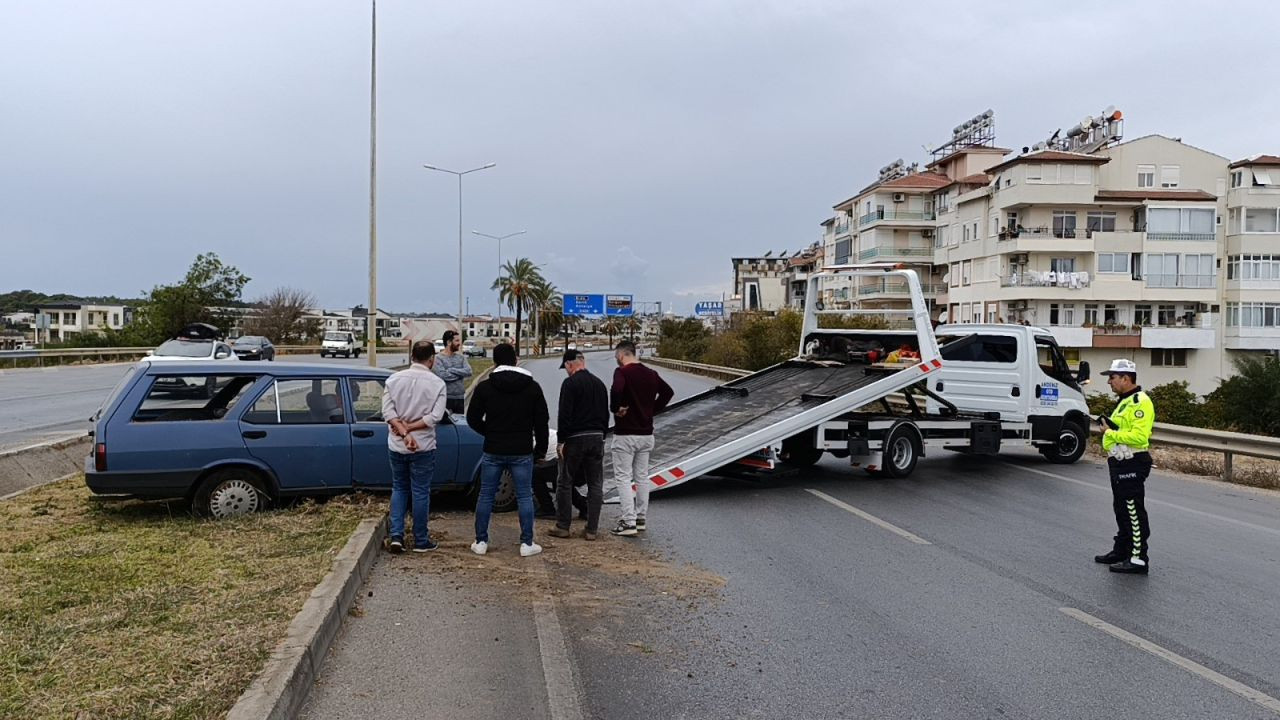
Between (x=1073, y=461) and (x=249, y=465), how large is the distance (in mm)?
12432

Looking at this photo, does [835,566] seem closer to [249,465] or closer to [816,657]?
[816,657]

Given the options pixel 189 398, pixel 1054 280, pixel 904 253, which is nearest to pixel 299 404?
pixel 189 398

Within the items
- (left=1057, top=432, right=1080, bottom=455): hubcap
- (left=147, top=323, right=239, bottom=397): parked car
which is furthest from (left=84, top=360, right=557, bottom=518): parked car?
(left=147, top=323, right=239, bottom=397): parked car

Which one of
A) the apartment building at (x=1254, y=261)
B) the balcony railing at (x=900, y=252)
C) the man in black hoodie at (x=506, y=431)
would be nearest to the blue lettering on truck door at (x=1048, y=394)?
the man in black hoodie at (x=506, y=431)

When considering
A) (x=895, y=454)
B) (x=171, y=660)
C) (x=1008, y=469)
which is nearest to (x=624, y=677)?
(x=171, y=660)

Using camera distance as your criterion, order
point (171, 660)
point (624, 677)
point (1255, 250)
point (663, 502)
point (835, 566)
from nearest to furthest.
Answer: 1. point (171, 660)
2. point (624, 677)
3. point (835, 566)
4. point (663, 502)
5. point (1255, 250)

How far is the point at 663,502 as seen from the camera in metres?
11.0

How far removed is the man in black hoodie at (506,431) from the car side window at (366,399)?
5.40 ft

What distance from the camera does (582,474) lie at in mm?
8859

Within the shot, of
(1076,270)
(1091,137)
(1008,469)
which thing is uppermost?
(1091,137)

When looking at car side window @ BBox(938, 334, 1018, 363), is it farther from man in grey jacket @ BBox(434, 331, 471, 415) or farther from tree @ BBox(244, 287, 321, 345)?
tree @ BBox(244, 287, 321, 345)

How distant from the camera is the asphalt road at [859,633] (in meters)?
4.91

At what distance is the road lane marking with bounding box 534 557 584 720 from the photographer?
4763 millimetres

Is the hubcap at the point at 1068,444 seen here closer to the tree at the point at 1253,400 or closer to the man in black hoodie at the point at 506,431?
the man in black hoodie at the point at 506,431
